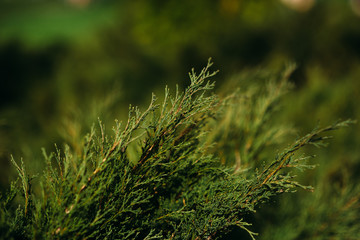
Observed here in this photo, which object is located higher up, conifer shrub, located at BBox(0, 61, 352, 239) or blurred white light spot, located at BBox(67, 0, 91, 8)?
blurred white light spot, located at BBox(67, 0, 91, 8)

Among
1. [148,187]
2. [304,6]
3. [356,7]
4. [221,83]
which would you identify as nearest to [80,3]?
[356,7]

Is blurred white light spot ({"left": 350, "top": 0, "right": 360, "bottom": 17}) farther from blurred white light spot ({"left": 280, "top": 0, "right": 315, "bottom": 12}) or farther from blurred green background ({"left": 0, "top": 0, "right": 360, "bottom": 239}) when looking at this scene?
blurred white light spot ({"left": 280, "top": 0, "right": 315, "bottom": 12})

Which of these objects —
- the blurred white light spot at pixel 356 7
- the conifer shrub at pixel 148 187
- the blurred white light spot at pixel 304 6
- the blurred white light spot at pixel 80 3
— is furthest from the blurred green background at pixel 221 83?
the blurred white light spot at pixel 80 3

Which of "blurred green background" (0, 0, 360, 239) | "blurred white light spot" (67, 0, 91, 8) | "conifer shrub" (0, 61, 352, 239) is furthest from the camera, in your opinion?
"blurred white light spot" (67, 0, 91, 8)

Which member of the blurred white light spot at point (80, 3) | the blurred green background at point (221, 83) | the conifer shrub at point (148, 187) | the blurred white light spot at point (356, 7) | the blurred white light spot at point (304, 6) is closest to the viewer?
the conifer shrub at point (148, 187)

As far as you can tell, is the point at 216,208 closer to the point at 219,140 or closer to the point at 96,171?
the point at 96,171

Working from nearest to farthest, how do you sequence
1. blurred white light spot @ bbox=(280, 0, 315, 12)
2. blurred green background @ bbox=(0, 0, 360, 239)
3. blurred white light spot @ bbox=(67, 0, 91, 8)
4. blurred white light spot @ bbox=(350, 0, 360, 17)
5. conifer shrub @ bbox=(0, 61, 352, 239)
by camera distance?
1. conifer shrub @ bbox=(0, 61, 352, 239)
2. blurred green background @ bbox=(0, 0, 360, 239)
3. blurred white light spot @ bbox=(280, 0, 315, 12)
4. blurred white light spot @ bbox=(350, 0, 360, 17)
5. blurred white light spot @ bbox=(67, 0, 91, 8)

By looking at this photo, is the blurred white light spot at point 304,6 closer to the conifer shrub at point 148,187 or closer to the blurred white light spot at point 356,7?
the blurred white light spot at point 356,7

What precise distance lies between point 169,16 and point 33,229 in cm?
1039

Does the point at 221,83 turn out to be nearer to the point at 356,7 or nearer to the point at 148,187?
the point at 148,187

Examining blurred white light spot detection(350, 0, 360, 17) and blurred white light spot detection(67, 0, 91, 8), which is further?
blurred white light spot detection(67, 0, 91, 8)

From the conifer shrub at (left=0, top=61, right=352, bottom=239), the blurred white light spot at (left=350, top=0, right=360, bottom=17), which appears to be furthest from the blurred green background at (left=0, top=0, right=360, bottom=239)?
the blurred white light spot at (left=350, top=0, right=360, bottom=17)

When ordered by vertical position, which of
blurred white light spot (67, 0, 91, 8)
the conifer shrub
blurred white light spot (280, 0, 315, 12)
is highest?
blurred white light spot (67, 0, 91, 8)

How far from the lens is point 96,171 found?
3.43 ft
